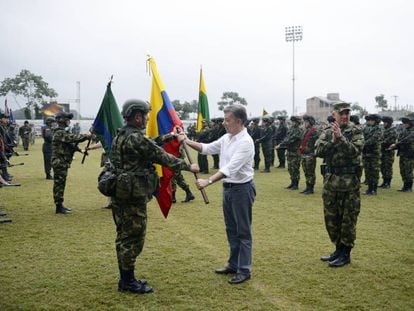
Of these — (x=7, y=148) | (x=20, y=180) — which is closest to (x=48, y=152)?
(x=20, y=180)

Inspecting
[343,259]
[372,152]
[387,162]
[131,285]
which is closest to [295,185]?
[372,152]

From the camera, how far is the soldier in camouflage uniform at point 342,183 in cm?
527

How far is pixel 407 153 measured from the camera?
37.9 feet

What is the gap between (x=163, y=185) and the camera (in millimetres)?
5352

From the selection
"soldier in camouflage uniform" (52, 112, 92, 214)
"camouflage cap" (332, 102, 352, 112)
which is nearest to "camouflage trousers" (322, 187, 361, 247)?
"camouflage cap" (332, 102, 352, 112)

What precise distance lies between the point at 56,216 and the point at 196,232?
10.8 ft

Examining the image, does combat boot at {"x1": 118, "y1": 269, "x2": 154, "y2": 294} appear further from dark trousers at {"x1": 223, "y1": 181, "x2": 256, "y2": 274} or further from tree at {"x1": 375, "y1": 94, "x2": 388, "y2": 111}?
tree at {"x1": 375, "y1": 94, "x2": 388, "y2": 111}

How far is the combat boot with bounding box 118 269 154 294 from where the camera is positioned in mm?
4504

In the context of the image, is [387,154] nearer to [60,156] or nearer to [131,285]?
[60,156]

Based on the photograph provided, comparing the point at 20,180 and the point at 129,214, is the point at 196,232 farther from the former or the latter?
the point at 20,180

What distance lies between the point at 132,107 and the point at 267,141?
43.2 ft

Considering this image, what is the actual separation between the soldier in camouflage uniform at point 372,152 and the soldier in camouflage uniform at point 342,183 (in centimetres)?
630

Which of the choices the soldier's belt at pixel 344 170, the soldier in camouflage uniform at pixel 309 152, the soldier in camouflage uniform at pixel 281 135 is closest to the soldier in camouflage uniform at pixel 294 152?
the soldier in camouflage uniform at pixel 309 152

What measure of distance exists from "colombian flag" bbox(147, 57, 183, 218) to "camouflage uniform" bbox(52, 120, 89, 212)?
3448 mm
